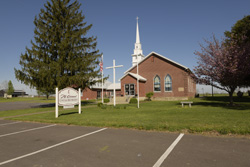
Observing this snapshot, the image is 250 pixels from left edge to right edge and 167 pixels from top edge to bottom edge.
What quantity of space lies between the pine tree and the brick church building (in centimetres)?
958

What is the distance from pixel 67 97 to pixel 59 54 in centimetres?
998

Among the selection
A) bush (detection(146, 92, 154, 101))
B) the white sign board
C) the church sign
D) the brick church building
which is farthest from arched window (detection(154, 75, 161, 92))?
the white sign board

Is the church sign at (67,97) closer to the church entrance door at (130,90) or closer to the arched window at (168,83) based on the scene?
the church entrance door at (130,90)

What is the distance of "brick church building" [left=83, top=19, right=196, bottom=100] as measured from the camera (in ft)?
102

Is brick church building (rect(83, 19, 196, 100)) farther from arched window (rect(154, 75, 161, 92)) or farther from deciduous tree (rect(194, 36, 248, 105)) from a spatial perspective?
deciduous tree (rect(194, 36, 248, 105))

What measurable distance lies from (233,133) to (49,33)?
853 inches

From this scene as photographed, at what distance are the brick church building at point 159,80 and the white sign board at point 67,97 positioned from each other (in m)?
17.5

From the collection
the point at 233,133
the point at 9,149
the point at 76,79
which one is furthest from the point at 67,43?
the point at 233,133

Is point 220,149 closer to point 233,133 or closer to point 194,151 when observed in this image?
point 194,151

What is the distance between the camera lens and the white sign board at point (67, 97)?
42.2ft

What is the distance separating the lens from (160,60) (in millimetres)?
33438

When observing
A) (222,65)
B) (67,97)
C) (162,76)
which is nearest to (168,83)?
(162,76)

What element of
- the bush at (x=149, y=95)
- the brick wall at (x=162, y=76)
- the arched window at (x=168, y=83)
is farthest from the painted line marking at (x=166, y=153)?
the arched window at (x=168, y=83)

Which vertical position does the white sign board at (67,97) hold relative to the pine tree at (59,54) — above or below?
below
